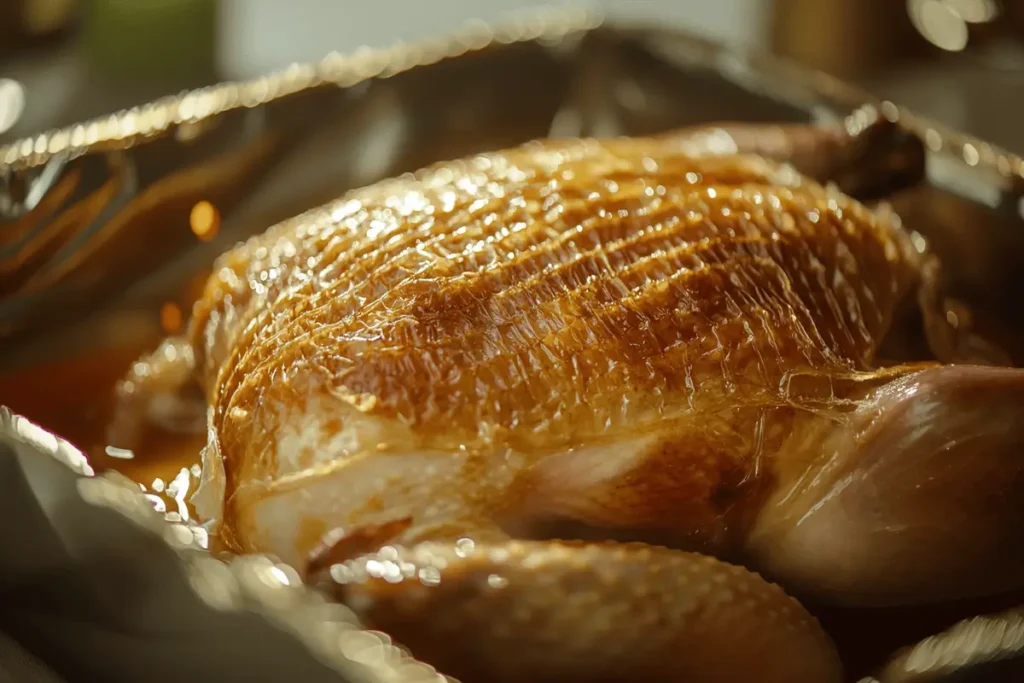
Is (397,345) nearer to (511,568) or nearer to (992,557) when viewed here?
(511,568)

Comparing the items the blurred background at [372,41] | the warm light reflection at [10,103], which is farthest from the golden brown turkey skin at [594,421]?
the warm light reflection at [10,103]

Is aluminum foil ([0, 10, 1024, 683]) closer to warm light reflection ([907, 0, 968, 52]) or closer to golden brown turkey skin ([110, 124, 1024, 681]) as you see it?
golden brown turkey skin ([110, 124, 1024, 681])

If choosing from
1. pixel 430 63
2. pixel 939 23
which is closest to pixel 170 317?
pixel 430 63

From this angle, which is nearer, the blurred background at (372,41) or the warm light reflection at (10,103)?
the warm light reflection at (10,103)

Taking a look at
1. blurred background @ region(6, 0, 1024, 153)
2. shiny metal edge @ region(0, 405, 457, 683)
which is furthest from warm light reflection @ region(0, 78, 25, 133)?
shiny metal edge @ region(0, 405, 457, 683)

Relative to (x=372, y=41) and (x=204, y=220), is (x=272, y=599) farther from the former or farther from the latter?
(x=372, y=41)

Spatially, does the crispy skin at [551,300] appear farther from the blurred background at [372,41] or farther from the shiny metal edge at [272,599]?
the blurred background at [372,41]

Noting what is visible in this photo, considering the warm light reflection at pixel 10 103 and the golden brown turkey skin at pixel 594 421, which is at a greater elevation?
the warm light reflection at pixel 10 103
